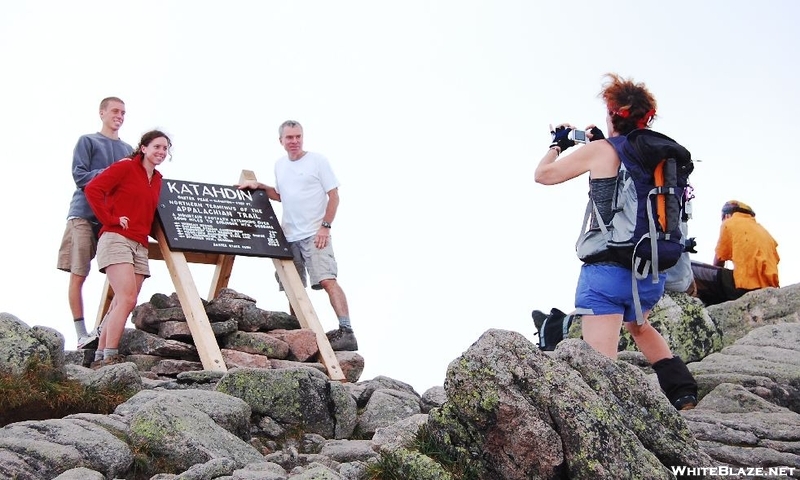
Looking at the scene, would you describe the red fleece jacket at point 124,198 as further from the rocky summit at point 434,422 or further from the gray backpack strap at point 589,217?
the gray backpack strap at point 589,217

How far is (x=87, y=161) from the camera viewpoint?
15.9 m

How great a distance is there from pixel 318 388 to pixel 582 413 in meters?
4.73

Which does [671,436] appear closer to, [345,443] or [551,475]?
[551,475]

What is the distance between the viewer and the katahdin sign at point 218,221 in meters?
16.4

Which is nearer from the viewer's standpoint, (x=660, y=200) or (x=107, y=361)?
(x=660, y=200)

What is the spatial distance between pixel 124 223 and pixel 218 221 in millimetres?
2373

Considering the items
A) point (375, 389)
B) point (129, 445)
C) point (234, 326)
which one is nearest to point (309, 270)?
point (234, 326)

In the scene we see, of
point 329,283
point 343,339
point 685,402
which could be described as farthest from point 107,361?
point 685,402

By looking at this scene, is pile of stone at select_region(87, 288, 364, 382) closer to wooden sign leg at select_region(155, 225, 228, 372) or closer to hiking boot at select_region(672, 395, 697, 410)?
wooden sign leg at select_region(155, 225, 228, 372)

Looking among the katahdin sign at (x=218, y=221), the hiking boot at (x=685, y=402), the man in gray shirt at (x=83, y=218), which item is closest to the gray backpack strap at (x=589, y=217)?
the hiking boot at (x=685, y=402)

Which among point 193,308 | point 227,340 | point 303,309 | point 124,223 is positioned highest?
point 124,223

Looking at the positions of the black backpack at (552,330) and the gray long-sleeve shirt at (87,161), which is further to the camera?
the gray long-sleeve shirt at (87,161)

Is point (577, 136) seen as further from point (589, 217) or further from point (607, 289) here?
point (607, 289)

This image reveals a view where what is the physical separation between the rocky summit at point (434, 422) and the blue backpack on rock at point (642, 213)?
1.04 m
